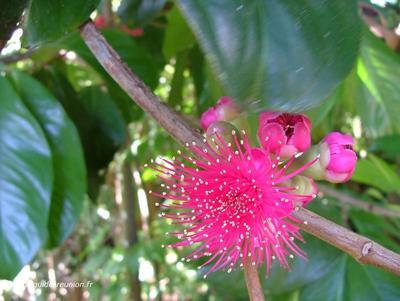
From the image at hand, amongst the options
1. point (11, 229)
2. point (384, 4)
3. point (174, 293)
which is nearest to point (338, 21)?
point (11, 229)

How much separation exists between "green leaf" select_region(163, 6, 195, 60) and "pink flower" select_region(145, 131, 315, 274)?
49cm

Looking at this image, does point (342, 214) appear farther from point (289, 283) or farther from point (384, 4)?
point (384, 4)

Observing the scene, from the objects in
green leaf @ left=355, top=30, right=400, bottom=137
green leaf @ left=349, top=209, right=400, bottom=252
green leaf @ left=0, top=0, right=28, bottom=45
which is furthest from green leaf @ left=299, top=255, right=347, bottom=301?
green leaf @ left=0, top=0, right=28, bottom=45

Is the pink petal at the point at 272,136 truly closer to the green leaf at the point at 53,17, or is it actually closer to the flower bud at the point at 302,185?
the flower bud at the point at 302,185

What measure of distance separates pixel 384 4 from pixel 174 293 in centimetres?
204

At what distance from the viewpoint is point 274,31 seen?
0.36m

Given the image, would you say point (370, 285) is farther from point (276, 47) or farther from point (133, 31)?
point (133, 31)

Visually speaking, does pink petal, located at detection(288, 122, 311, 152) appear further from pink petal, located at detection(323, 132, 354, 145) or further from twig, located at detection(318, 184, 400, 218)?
twig, located at detection(318, 184, 400, 218)

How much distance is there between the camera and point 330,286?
2.76 ft

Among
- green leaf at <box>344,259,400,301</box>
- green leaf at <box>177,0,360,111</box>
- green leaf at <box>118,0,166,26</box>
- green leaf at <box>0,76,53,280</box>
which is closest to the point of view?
green leaf at <box>177,0,360,111</box>

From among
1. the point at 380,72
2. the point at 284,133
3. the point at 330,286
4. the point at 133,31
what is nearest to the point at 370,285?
the point at 330,286

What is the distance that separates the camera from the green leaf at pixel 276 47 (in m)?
0.33

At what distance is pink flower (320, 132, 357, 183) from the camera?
1.68 feet

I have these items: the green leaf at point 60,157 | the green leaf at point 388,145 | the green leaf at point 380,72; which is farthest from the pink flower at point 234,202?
the green leaf at point 388,145
